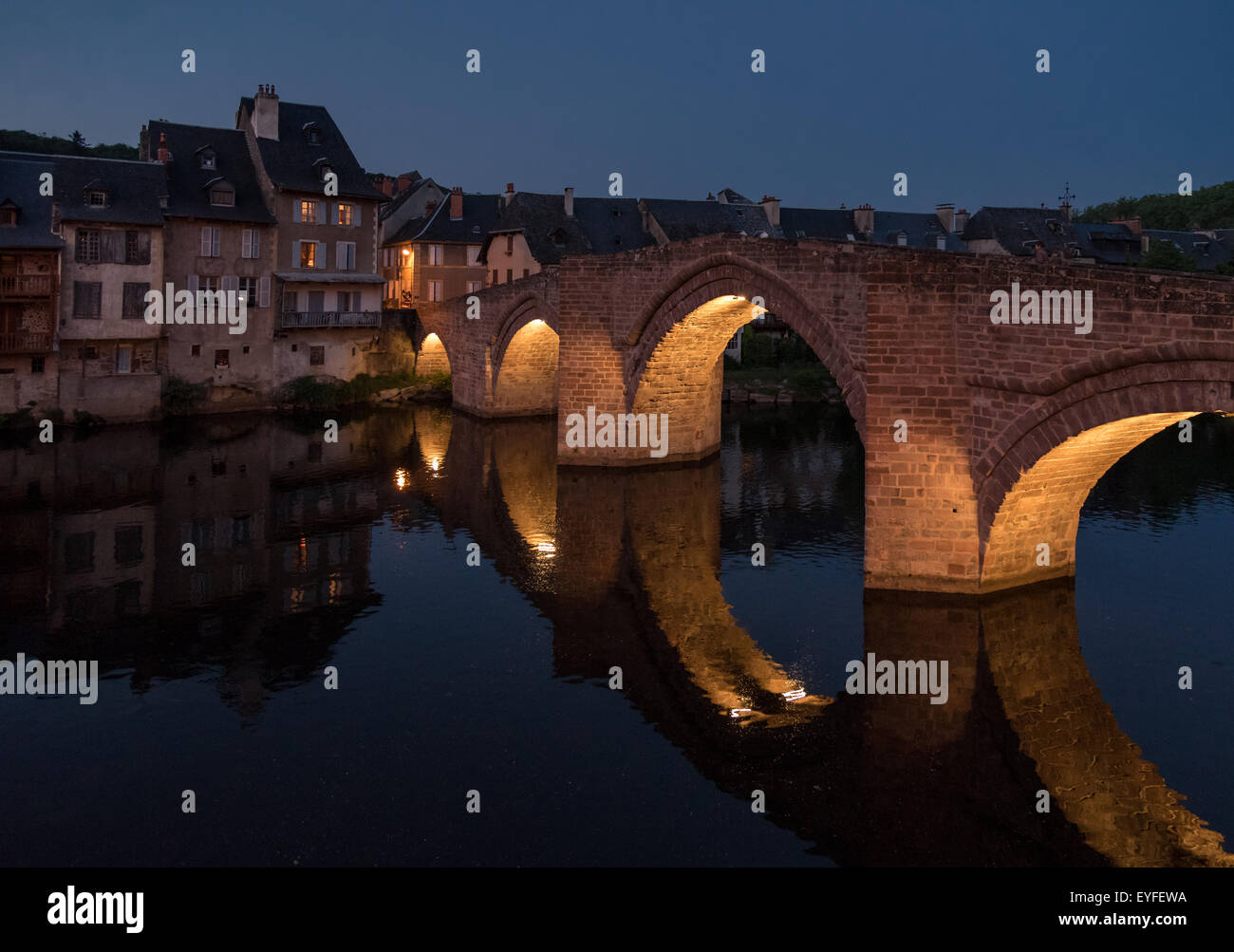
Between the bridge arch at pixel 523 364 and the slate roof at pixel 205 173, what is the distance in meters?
11.4

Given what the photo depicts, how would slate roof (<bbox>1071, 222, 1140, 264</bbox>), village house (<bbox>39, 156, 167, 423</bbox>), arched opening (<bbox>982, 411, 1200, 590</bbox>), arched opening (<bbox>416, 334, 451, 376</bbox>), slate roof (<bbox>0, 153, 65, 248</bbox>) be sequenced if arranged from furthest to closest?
1. slate roof (<bbox>1071, 222, 1140, 264</bbox>)
2. arched opening (<bbox>416, 334, 451, 376</bbox>)
3. village house (<bbox>39, 156, 167, 423</bbox>)
4. slate roof (<bbox>0, 153, 65, 248</bbox>)
5. arched opening (<bbox>982, 411, 1200, 590</bbox>)

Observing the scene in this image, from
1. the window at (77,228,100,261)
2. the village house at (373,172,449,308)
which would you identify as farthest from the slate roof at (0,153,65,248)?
the village house at (373,172,449,308)

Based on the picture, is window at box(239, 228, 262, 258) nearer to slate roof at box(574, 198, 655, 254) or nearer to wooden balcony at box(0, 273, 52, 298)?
wooden balcony at box(0, 273, 52, 298)

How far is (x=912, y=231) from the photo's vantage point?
67.9m

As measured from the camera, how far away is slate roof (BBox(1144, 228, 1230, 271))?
2694 inches

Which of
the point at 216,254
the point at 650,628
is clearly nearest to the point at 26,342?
the point at 216,254

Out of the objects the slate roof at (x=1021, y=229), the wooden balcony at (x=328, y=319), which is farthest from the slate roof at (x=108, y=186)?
the slate roof at (x=1021, y=229)

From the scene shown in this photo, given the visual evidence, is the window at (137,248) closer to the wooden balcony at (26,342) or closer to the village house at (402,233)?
the wooden balcony at (26,342)

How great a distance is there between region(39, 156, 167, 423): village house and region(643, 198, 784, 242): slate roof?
90.0 ft

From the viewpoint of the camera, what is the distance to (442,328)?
163ft

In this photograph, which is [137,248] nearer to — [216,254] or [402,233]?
[216,254]

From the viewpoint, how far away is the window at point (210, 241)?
143 ft

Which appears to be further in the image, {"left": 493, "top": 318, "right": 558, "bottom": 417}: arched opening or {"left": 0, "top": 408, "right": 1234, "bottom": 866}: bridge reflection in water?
{"left": 493, "top": 318, "right": 558, "bottom": 417}: arched opening

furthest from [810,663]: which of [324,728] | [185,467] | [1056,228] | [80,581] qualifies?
[1056,228]
